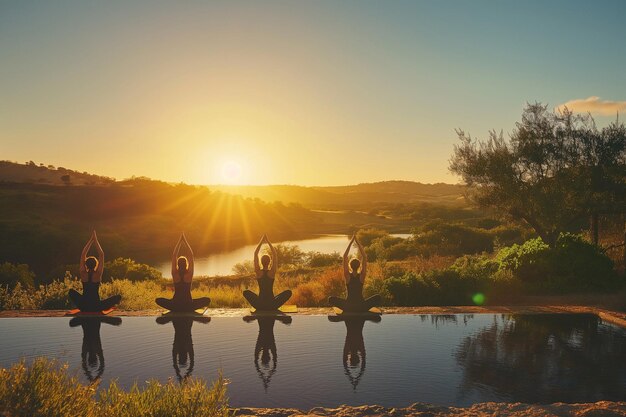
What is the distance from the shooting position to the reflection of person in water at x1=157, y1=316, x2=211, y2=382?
28.6 feet

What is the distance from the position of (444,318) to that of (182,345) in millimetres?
6285

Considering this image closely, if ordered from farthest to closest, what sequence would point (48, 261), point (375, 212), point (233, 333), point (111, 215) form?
point (375, 212) → point (111, 215) → point (48, 261) → point (233, 333)

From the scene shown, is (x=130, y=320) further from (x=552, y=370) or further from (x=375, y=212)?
(x=375, y=212)

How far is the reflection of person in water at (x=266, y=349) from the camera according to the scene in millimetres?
8586

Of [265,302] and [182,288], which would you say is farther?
[265,302]

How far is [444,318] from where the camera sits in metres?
13.0

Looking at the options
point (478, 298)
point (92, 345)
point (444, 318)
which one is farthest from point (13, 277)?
point (478, 298)

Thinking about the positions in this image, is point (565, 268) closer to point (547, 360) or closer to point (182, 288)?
point (547, 360)

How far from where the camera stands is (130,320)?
41.8 ft

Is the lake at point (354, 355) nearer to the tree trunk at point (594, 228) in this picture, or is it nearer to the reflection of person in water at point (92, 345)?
the reflection of person in water at point (92, 345)

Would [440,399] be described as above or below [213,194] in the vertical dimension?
below

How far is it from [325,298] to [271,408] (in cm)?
961

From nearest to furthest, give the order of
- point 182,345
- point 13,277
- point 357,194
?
point 182,345 → point 13,277 → point 357,194

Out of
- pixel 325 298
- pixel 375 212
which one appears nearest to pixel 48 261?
pixel 325 298
